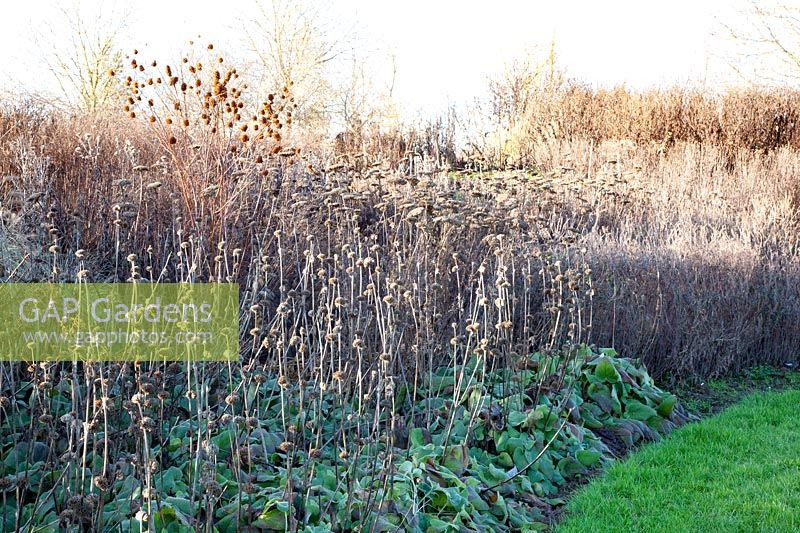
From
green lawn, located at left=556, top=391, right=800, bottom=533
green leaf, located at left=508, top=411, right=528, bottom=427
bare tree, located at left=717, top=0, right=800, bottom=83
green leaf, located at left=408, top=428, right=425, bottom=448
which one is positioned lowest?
green lawn, located at left=556, top=391, right=800, bottom=533

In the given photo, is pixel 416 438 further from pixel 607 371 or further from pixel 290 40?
pixel 290 40

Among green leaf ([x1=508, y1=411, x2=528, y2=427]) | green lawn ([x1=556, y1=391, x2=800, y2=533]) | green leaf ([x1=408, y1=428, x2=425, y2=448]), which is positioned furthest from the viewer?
green leaf ([x1=508, y1=411, x2=528, y2=427])

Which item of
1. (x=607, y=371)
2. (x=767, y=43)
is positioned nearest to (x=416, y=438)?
(x=607, y=371)

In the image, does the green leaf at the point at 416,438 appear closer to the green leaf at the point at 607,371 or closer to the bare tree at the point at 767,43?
the green leaf at the point at 607,371

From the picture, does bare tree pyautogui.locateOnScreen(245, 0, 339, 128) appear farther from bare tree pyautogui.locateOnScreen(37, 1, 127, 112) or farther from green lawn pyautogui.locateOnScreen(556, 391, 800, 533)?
green lawn pyautogui.locateOnScreen(556, 391, 800, 533)

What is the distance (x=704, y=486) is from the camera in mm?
3920

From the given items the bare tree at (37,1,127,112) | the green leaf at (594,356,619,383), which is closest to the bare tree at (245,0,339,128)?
the bare tree at (37,1,127,112)

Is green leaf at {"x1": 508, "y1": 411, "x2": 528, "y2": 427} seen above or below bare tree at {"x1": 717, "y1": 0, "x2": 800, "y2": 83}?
below

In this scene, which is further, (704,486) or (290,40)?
(290,40)

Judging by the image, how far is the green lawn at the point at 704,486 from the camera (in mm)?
3502

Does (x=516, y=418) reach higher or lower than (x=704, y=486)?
higher

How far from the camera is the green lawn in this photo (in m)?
3.50

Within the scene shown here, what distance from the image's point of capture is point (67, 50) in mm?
20188

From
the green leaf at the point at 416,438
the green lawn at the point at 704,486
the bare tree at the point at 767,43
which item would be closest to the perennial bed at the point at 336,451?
the green leaf at the point at 416,438
